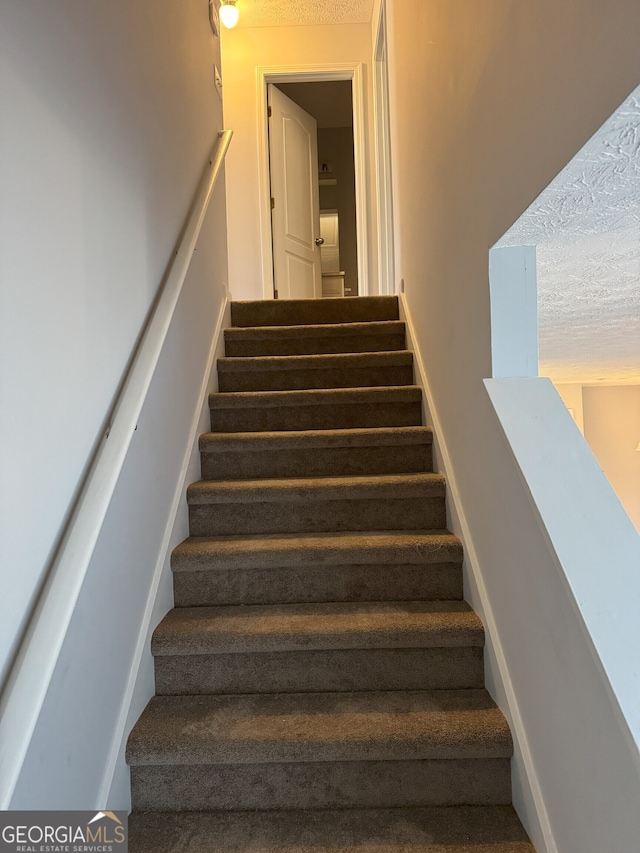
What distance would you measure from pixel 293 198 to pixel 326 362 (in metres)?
2.69

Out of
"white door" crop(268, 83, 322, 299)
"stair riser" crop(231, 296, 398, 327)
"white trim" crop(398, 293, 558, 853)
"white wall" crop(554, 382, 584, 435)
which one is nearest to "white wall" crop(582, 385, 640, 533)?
"white wall" crop(554, 382, 584, 435)

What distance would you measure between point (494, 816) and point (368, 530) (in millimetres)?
937

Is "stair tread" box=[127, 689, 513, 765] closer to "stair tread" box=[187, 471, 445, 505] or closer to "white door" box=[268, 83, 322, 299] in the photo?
"stair tread" box=[187, 471, 445, 505]

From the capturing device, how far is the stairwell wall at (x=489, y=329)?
0.90 meters

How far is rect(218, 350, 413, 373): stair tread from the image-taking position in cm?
276

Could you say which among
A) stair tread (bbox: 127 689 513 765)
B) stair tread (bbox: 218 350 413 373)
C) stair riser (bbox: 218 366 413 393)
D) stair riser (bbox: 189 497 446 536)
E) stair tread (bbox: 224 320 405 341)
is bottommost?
stair tread (bbox: 127 689 513 765)

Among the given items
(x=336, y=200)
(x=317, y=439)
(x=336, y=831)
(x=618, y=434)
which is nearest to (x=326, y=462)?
(x=317, y=439)

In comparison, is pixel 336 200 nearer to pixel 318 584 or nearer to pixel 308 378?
pixel 308 378

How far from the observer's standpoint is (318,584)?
1.88 metres

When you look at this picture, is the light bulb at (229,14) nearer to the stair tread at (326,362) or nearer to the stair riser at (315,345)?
the stair riser at (315,345)

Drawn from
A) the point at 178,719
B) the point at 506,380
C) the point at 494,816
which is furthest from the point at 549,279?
the point at 178,719

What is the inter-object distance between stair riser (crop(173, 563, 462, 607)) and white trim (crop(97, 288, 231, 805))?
0.14m

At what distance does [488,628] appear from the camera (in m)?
1.61

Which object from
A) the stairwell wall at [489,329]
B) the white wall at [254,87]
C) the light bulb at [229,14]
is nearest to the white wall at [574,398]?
the white wall at [254,87]
